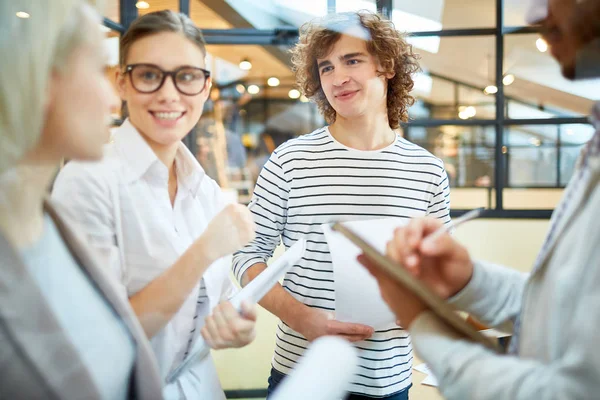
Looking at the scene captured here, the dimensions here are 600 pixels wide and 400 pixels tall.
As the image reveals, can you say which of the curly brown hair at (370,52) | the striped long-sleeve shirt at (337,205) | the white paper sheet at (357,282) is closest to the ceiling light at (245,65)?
the curly brown hair at (370,52)

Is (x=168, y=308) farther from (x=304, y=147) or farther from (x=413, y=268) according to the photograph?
(x=304, y=147)

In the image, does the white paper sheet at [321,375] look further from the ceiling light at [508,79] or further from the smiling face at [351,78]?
the ceiling light at [508,79]

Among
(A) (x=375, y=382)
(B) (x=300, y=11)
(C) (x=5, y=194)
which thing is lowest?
(A) (x=375, y=382)

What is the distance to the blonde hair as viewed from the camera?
45 cm

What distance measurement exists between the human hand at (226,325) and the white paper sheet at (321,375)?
11 cm

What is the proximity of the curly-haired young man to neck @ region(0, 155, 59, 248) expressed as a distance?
521mm

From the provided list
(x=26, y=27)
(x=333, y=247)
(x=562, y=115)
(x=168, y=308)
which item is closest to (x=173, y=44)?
(x=26, y=27)

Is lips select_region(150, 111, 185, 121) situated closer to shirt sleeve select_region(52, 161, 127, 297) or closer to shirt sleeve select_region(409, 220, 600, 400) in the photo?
shirt sleeve select_region(52, 161, 127, 297)

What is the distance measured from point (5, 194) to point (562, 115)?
97 cm

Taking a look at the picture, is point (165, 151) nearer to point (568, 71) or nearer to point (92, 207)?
point (92, 207)

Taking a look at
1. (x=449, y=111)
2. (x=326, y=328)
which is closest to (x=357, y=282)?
(x=326, y=328)

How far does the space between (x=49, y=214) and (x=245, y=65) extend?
0.75 metres

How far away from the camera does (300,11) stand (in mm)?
1147

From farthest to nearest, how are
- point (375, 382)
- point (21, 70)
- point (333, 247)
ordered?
point (375, 382) → point (333, 247) → point (21, 70)
